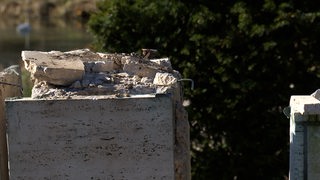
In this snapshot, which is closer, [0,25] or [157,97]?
[157,97]

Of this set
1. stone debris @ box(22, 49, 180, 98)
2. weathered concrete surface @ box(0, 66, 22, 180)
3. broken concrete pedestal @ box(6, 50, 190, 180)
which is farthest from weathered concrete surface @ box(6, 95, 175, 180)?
weathered concrete surface @ box(0, 66, 22, 180)

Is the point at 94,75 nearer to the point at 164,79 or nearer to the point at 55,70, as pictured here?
the point at 55,70

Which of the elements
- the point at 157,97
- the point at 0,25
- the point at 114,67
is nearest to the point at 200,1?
the point at 114,67

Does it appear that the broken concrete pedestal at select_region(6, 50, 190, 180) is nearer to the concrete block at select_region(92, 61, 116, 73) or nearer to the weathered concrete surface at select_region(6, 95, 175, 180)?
the weathered concrete surface at select_region(6, 95, 175, 180)

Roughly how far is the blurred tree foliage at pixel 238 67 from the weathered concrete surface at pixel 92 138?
3.74 meters

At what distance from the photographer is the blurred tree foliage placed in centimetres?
920

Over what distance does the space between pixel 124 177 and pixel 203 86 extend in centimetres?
402

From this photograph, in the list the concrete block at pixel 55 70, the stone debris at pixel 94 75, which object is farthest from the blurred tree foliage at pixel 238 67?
the concrete block at pixel 55 70

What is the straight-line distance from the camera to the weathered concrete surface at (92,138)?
5465 millimetres

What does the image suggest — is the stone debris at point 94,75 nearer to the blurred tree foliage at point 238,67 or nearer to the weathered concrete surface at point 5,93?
the weathered concrete surface at point 5,93

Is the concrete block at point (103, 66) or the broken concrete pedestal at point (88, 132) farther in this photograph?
the concrete block at point (103, 66)

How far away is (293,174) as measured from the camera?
19.6 ft

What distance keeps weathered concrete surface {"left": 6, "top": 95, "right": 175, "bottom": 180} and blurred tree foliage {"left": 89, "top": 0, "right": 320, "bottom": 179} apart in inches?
147

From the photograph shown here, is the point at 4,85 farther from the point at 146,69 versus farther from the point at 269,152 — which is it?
the point at 269,152
